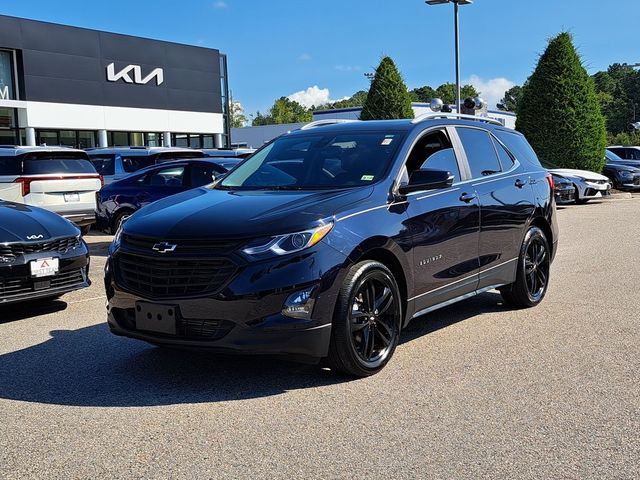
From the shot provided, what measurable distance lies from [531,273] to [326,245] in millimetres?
3146

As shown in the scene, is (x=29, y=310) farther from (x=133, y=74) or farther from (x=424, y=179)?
(x=133, y=74)

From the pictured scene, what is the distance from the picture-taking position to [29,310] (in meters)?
7.20

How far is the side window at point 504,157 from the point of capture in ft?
21.3

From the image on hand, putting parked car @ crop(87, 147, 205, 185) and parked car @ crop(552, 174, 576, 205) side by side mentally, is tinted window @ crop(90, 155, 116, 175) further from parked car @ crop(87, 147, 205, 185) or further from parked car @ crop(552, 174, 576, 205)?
parked car @ crop(552, 174, 576, 205)

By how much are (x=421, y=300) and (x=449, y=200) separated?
33.7 inches

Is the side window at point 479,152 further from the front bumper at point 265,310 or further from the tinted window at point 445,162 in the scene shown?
the front bumper at point 265,310

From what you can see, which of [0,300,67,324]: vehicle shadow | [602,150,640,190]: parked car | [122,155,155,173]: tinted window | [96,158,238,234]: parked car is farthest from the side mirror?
[602,150,640,190]: parked car

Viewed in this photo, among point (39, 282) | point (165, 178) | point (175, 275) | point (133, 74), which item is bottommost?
point (39, 282)

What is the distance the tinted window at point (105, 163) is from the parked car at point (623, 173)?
17089mm

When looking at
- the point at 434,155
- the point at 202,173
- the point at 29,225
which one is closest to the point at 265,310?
the point at 434,155

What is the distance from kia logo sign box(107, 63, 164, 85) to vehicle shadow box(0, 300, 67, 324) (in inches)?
1181

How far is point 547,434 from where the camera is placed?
3676 millimetres

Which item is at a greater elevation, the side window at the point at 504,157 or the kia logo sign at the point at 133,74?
the kia logo sign at the point at 133,74

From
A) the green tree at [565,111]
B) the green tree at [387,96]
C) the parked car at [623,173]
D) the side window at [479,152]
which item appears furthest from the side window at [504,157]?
the parked car at [623,173]
